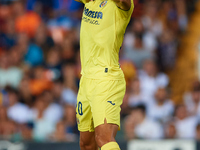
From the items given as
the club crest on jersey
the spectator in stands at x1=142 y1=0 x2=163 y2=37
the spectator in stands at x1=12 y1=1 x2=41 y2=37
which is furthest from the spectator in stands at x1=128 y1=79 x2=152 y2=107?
the club crest on jersey

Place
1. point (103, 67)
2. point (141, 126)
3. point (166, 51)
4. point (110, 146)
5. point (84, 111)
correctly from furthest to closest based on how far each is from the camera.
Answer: point (166, 51), point (141, 126), point (84, 111), point (103, 67), point (110, 146)

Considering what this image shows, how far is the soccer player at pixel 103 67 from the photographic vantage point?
4.81 m

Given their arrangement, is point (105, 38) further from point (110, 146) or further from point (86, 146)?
point (86, 146)

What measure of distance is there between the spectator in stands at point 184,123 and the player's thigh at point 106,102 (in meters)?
3.79

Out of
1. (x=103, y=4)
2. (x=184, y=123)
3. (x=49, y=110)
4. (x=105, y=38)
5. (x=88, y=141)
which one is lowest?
(x=184, y=123)

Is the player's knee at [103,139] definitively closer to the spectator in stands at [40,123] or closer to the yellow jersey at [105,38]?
the yellow jersey at [105,38]

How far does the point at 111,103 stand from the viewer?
4867 mm

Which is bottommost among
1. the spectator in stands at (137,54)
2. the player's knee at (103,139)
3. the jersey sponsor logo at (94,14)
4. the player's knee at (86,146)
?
the player's knee at (86,146)

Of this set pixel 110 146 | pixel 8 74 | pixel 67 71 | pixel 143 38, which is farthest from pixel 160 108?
pixel 110 146

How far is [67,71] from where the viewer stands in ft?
30.9

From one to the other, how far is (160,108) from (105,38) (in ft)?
13.8

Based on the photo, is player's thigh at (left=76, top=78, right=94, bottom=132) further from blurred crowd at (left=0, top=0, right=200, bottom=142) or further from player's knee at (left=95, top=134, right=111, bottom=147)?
blurred crowd at (left=0, top=0, right=200, bottom=142)

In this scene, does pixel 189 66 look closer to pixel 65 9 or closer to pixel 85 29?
pixel 65 9

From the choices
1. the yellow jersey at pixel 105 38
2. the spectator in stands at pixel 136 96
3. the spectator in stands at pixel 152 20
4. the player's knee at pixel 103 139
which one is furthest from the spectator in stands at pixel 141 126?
the player's knee at pixel 103 139
